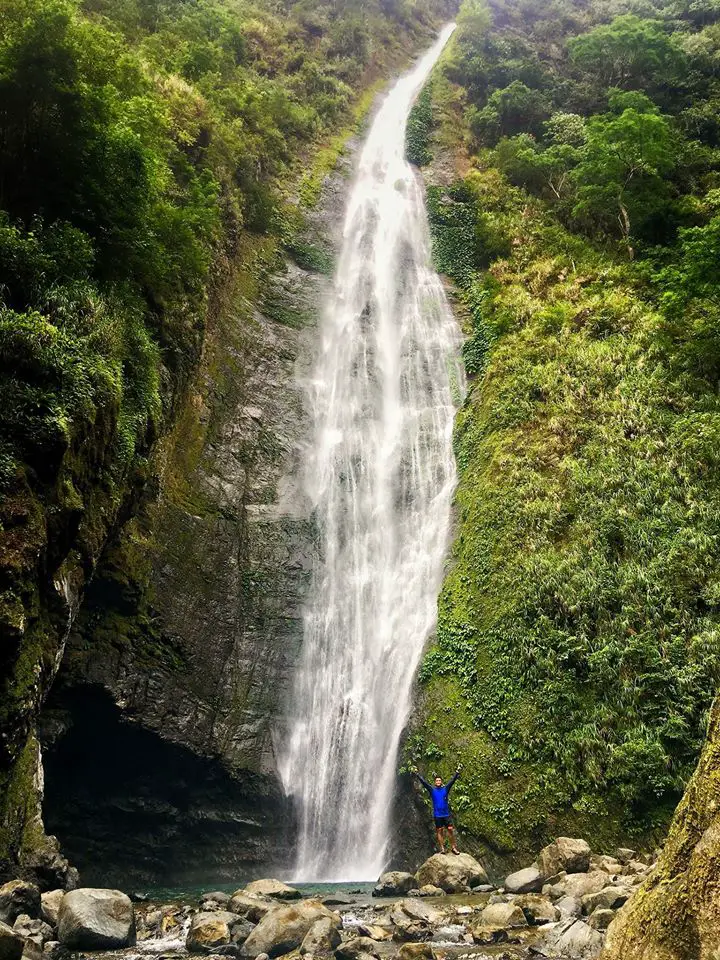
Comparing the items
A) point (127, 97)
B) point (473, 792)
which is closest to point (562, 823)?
point (473, 792)

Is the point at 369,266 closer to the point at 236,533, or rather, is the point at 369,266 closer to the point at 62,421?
the point at 236,533

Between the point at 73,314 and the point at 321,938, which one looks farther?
the point at 73,314

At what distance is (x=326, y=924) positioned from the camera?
800 centimetres

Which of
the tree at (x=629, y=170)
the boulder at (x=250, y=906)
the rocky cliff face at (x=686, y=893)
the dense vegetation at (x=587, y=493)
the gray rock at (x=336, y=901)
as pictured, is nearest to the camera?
the rocky cliff face at (x=686, y=893)

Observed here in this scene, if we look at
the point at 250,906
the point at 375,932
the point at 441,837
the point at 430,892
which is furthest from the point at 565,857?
the point at 250,906

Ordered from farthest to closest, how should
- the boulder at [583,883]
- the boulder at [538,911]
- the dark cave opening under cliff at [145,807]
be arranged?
the dark cave opening under cliff at [145,807]
the boulder at [583,883]
the boulder at [538,911]

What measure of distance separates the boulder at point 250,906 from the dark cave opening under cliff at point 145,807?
446 cm

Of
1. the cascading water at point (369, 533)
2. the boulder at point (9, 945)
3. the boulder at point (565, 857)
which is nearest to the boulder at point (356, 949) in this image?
the boulder at point (9, 945)

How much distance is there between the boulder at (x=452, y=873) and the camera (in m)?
10.8

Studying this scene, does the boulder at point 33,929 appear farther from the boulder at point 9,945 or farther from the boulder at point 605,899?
the boulder at point 605,899

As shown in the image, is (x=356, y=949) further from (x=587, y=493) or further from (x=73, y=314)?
(x=587, y=493)

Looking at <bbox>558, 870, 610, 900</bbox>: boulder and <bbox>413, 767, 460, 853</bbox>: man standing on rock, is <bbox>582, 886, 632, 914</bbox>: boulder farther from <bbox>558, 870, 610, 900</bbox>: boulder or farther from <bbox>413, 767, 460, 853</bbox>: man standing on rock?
<bbox>413, 767, 460, 853</bbox>: man standing on rock

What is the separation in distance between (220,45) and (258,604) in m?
27.3

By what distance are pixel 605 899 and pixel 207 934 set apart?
4.89m
